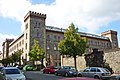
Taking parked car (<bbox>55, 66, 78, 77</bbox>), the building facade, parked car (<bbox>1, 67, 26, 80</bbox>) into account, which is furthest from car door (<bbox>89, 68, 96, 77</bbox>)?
the building facade

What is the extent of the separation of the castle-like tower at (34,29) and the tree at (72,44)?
26462mm

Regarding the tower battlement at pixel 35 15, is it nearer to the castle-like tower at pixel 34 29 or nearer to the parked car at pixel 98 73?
the castle-like tower at pixel 34 29

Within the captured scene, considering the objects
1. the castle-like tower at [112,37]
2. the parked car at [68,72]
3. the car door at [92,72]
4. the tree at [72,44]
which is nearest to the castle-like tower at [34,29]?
the tree at [72,44]

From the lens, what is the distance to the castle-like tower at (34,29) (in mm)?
63162

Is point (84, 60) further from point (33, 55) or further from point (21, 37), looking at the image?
point (21, 37)

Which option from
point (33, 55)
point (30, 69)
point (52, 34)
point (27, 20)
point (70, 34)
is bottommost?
point (30, 69)

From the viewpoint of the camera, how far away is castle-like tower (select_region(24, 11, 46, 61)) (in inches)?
2487

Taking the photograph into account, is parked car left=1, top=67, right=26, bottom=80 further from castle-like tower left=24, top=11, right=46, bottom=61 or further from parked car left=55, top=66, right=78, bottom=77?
castle-like tower left=24, top=11, right=46, bottom=61

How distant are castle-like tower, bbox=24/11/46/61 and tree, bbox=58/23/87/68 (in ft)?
86.8

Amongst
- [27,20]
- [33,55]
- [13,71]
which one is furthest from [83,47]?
[27,20]

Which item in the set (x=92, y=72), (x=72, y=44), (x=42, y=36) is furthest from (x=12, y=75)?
(x=42, y=36)

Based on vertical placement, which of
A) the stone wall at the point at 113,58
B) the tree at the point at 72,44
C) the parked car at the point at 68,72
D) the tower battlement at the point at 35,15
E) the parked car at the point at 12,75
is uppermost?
the tower battlement at the point at 35,15

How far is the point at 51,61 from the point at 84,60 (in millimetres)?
26288

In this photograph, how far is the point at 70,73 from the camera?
27000mm
